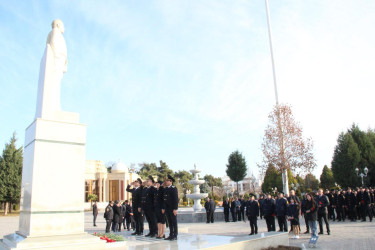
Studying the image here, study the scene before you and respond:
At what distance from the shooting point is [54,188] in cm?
593

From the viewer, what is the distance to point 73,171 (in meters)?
6.21

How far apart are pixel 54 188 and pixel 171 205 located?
3270 mm

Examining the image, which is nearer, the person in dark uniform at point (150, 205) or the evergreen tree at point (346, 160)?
the person in dark uniform at point (150, 205)

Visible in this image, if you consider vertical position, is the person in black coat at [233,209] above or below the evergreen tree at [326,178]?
below

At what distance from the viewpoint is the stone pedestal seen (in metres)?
5.66

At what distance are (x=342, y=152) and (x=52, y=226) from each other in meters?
38.1

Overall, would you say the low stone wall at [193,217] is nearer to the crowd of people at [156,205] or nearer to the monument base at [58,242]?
the crowd of people at [156,205]

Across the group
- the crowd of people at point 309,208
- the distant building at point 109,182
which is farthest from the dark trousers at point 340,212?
the distant building at point 109,182

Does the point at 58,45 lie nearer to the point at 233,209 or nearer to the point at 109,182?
the point at 233,209

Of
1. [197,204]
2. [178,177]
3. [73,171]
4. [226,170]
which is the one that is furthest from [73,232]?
[178,177]

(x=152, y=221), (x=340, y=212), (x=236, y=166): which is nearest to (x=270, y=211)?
(x=152, y=221)

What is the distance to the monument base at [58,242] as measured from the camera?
5281 millimetres

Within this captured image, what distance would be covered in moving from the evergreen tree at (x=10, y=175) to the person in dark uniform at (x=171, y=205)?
1259 inches

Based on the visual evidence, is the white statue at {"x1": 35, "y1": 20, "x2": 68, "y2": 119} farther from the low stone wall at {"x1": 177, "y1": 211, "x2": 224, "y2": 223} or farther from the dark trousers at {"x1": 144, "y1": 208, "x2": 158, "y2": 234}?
the low stone wall at {"x1": 177, "y1": 211, "x2": 224, "y2": 223}
